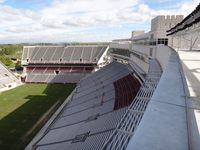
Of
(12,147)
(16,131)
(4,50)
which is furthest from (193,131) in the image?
(4,50)

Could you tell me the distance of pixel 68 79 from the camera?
129 ft

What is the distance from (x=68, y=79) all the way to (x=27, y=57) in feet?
38.9

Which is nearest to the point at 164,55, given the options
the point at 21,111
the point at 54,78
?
the point at 21,111

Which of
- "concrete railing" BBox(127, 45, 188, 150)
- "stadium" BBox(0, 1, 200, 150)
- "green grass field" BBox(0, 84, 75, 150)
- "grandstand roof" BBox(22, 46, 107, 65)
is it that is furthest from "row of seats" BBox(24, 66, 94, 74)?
"concrete railing" BBox(127, 45, 188, 150)

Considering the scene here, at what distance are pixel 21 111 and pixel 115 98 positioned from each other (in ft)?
32.7

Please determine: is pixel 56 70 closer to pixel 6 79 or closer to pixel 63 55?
pixel 63 55

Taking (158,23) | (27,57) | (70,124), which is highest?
(158,23)

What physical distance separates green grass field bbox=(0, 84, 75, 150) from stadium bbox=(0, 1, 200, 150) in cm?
6

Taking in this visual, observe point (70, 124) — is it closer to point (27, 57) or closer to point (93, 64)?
point (93, 64)

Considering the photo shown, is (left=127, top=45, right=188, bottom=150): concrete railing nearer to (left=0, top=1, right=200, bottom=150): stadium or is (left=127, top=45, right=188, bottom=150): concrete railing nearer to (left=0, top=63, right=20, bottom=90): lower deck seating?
(left=0, top=1, right=200, bottom=150): stadium

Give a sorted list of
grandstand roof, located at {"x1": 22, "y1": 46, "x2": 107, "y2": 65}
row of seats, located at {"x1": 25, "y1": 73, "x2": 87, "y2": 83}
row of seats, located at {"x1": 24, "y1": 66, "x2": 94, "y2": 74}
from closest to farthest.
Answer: row of seats, located at {"x1": 25, "y1": 73, "x2": 87, "y2": 83} < row of seats, located at {"x1": 24, "y1": 66, "x2": 94, "y2": 74} < grandstand roof, located at {"x1": 22, "y1": 46, "x2": 107, "y2": 65}

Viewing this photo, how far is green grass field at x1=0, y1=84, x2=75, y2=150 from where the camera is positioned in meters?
15.0

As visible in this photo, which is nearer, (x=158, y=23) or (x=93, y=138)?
(x=93, y=138)

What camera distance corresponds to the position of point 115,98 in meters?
16.3
